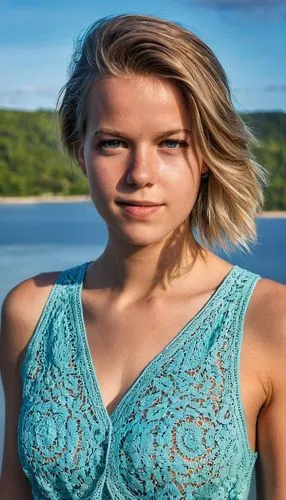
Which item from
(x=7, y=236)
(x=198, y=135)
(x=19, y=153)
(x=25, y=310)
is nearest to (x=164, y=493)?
(x=25, y=310)

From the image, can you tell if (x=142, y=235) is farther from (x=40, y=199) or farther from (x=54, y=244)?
(x=40, y=199)

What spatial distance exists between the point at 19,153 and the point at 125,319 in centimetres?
2546

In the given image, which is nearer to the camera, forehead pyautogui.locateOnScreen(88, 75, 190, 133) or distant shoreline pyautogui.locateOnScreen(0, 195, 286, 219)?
forehead pyautogui.locateOnScreen(88, 75, 190, 133)

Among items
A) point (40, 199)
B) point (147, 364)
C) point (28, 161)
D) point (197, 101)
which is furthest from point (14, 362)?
point (40, 199)

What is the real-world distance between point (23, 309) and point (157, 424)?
406mm

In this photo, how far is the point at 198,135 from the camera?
156cm

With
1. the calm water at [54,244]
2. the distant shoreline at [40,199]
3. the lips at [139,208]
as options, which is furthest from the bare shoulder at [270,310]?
the distant shoreline at [40,199]

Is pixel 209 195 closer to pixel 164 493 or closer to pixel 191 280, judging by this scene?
pixel 191 280

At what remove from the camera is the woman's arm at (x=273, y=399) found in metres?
1.54

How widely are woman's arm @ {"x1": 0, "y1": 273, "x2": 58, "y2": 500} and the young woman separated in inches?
2.7

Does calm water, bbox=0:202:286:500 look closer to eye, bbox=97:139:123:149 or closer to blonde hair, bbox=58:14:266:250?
blonde hair, bbox=58:14:266:250

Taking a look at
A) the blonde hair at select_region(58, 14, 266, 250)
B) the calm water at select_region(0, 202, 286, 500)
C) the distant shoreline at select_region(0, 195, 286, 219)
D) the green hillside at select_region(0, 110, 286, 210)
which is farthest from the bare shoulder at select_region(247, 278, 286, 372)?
the distant shoreline at select_region(0, 195, 286, 219)

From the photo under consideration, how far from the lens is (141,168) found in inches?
60.7

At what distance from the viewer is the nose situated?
1537 millimetres
